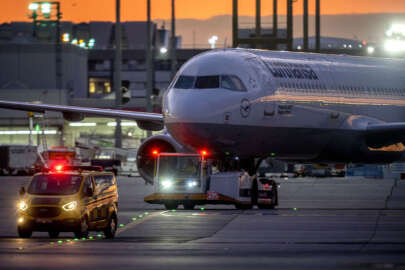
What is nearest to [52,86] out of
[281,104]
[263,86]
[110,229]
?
[281,104]

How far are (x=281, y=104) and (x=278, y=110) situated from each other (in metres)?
0.30

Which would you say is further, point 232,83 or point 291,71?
point 291,71

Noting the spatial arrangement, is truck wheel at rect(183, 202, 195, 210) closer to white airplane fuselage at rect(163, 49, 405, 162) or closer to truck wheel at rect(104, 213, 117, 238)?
white airplane fuselage at rect(163, 49, 405, 162)

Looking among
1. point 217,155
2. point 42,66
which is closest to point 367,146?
point 217,155

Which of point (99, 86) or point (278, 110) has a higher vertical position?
point (278, 110)

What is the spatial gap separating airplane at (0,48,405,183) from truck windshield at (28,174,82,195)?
319 inches

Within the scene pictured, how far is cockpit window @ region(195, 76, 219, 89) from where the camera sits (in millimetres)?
35188

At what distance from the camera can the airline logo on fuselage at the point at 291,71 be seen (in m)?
37.5

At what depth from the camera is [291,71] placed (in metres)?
38.5

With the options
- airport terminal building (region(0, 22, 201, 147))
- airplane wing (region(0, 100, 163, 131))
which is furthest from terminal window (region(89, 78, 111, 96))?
airplane wing (region(0, 100, 163, 131))

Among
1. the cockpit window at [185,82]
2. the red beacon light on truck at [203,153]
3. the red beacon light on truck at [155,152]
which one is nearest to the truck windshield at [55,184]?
the cockpit window at [185,82]

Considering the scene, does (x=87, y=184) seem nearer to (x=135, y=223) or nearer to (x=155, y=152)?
(x=135, y=223)

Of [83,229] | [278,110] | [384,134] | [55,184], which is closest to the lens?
[83,229]

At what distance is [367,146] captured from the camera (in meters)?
40.8
